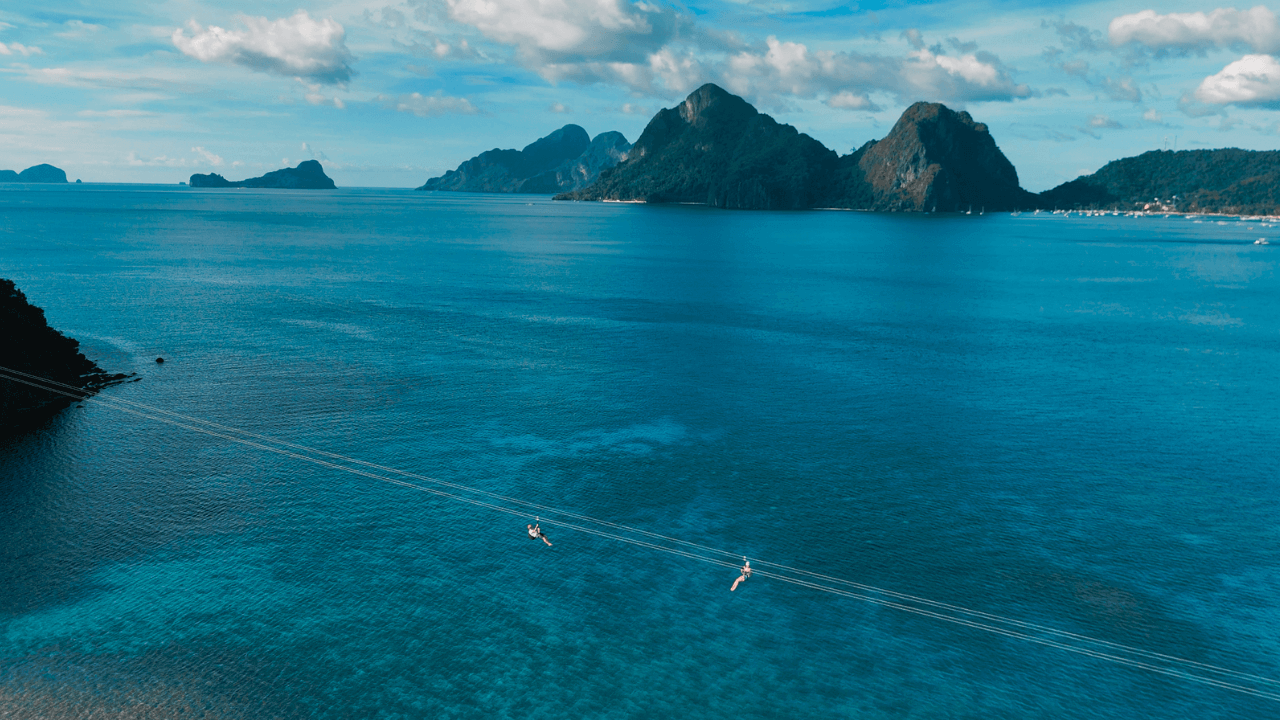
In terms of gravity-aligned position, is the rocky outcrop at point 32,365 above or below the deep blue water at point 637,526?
above

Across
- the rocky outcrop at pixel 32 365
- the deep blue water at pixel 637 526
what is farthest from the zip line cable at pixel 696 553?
the rocky outcrop at pixel 32 365

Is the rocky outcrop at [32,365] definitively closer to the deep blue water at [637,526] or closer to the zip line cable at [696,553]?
the zip line cable at [696,553]

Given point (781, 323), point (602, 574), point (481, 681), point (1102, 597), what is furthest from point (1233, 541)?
point (781, 323)

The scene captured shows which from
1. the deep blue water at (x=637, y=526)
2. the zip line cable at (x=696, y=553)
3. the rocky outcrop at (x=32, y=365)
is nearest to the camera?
the deep blue water at (x=637, y=526)

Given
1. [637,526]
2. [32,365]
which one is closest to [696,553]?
[637,526]

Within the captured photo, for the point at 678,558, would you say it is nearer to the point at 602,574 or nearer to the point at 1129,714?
the point at 602,574

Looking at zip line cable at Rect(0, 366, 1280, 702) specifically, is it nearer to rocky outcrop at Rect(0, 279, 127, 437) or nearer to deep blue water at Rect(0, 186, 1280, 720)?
deep blue water at Rect(0, 186, 1280, 720)

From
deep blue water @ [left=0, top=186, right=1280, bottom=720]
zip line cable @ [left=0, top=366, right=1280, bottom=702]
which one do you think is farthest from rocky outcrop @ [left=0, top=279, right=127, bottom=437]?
deep blue water @ [left=0, top=186, right=1280, bottom=720]
